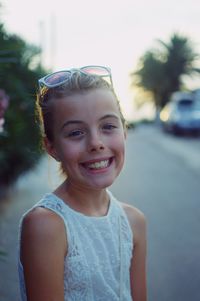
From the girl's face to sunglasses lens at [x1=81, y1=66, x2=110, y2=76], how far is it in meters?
0.10

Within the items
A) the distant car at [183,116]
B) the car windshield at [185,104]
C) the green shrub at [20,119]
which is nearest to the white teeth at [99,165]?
the green shrub at [20,119]

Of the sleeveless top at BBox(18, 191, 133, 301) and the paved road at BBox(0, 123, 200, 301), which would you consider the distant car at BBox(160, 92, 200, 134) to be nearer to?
the paved road at BBox(0, 123, 200, 301)

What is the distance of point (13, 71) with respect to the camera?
682cm

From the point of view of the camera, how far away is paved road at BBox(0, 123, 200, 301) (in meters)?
4.23

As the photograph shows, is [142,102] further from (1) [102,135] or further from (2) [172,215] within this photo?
(1) [102,135]

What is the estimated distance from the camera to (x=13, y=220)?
6.38m

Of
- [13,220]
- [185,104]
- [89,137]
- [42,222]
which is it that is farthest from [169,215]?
[185,104]

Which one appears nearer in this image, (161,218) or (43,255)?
(43,255)

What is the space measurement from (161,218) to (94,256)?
4896mm

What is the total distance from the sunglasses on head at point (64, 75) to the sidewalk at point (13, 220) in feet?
1.89

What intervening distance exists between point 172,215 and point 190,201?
1.08 metres

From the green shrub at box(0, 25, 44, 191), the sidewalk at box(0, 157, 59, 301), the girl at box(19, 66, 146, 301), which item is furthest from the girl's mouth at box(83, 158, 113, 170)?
the green shrub at box(0, 25, 44, 191)

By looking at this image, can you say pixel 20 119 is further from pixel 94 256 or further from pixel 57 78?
pixel 94 256

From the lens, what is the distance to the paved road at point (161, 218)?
4234 mm
